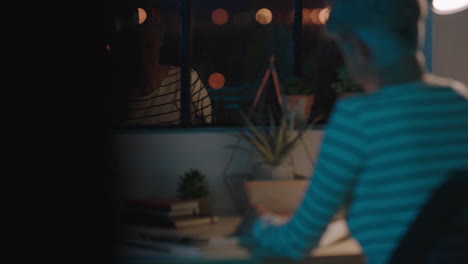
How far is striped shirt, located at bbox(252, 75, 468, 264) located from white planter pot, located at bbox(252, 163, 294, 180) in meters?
0.83

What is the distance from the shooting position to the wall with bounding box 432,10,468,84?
2.76m

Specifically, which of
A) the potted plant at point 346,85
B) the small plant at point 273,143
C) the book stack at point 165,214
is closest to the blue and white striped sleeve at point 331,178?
the book stack at point 165,214

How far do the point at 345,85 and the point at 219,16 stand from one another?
11.5 metres

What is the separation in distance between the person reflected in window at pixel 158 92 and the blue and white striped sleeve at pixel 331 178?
162 centimetres

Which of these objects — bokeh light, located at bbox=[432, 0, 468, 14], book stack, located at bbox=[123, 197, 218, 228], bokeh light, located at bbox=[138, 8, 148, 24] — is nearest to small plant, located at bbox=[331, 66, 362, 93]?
bokeh light, located at bbox=[432, 0, 468, 14]

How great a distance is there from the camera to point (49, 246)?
126cm

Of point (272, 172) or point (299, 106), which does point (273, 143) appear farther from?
point (299, 106)

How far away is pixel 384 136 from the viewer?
1.27m

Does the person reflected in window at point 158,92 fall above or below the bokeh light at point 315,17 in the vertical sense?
below

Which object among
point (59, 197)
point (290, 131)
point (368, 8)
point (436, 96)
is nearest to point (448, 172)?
point (436, 96)

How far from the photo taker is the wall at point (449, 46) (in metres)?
2.76

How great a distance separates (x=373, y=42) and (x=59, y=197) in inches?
29.9

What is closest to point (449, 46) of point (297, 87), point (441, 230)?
point (297, 87)

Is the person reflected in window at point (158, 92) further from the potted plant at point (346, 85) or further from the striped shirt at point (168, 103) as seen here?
the potted plant at point (346, 85)
